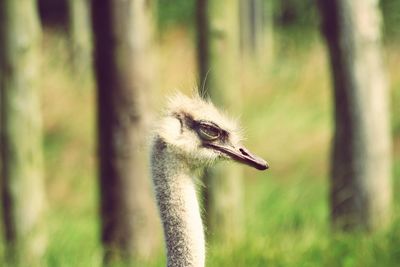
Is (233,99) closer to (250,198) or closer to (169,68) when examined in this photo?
(250,198)

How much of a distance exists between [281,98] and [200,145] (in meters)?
14.9

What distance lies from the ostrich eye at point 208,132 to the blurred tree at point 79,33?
39.8ft

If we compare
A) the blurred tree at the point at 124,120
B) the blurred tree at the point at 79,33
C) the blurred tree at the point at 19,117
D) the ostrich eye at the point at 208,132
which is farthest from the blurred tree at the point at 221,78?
the blurred tree at the point at 79,33

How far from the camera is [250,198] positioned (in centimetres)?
1303

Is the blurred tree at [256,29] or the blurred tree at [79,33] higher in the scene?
the blurred tree at [256,29]

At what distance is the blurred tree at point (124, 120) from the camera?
8.53 m

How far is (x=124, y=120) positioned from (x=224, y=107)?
733mm

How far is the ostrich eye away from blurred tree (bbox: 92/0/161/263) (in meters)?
3.13

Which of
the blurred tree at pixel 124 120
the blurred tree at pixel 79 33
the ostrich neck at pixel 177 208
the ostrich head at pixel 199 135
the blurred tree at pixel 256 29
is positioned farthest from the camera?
the blurred tree at pixel 256 29

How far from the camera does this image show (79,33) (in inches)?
756

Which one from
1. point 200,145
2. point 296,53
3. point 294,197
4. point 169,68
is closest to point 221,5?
point 294,197

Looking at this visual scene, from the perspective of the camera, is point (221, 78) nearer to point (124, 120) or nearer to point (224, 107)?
point (224, 107)

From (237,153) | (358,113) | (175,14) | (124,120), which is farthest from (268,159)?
(237,153)

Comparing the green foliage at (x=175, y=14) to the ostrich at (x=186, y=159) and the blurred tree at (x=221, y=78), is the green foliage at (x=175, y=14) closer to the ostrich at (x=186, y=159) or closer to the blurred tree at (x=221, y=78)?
the blurred tree at (x=221, y=78)
